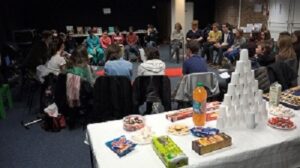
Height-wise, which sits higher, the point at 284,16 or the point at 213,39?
the point at 284,16

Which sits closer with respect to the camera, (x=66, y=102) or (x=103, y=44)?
(x=66, y=102)

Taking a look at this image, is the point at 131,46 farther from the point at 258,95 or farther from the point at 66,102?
the point at 258,95

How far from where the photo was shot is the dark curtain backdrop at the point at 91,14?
9.06 m

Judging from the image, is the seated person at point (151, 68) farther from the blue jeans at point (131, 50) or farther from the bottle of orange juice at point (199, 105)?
the blue jeans at point (131, 50)

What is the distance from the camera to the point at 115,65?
3150mm

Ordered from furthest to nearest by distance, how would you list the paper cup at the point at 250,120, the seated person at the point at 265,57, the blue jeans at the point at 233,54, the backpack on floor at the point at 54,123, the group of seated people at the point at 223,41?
the blue jeans at the point at 233,54 → the group of seated people at the point at 223,41 → the seated person at the point at 265,57 → the backpack on floor at the point at 54,123 → the paper cup at the point at 250,120

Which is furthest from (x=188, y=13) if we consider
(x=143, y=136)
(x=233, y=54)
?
(x=143, y=136)

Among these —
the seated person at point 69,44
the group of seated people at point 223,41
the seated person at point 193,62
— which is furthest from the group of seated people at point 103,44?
the seated person at point 193,62

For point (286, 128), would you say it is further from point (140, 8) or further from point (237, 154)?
point (140, 8)

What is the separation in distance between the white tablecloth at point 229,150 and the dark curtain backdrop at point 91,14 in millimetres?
7351

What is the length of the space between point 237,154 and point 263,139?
239mm

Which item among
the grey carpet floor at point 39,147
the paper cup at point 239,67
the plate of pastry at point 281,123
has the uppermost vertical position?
the paper cup at point 239,67

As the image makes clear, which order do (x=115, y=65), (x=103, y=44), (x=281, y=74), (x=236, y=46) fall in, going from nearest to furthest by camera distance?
(x=281, y=74)
(x=115, y=65)
(x=236, y=46)
(x=103, y=44)

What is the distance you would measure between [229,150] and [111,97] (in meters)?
1.74
